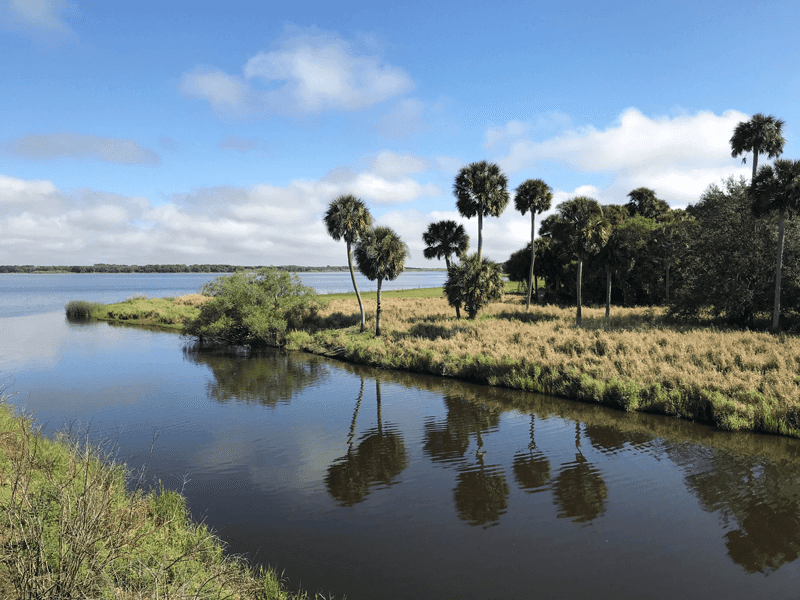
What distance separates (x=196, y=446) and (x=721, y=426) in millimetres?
18688

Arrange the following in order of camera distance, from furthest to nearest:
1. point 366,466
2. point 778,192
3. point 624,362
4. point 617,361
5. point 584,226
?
point 584,226 < point 778,192 < point 617,361 < point 624,362 < point 366,466

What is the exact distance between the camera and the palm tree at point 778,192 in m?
27.0

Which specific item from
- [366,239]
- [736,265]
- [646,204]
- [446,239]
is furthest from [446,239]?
[646,204]

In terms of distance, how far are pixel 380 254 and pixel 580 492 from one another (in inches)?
1142

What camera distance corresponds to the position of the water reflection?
23406 millimetres

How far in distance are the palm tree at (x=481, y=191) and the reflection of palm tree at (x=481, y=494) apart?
29805 millimetres

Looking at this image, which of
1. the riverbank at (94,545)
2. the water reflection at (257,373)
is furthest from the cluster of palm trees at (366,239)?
the riverbank at (94,545)

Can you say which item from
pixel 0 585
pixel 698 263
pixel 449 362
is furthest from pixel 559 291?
pixel 0 585

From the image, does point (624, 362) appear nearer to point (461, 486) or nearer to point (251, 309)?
point (461, 486)

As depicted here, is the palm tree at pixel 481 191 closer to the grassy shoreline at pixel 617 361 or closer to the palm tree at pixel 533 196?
the palm tree at pixel 533 196

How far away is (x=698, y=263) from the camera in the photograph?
118ft

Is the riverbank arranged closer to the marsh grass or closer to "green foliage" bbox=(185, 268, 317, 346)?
"green foliage" bbox=(185, 268, 317, 346)

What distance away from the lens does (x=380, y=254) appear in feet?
127

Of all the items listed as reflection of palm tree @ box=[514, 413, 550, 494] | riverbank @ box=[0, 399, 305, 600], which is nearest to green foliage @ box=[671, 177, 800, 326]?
reflection of palm tree @ box=[514, 413, 550, 494]
